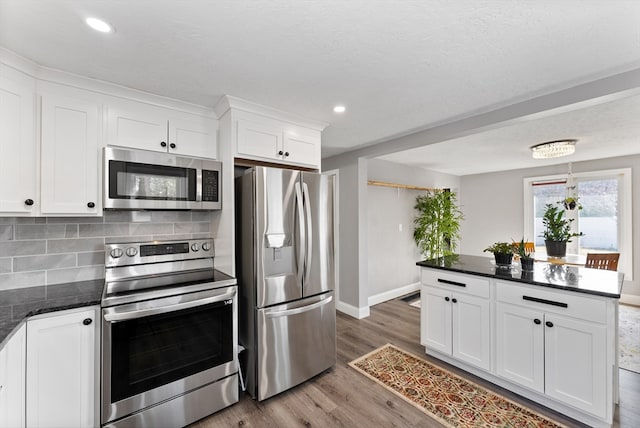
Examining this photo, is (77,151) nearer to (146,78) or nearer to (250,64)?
(146,78)

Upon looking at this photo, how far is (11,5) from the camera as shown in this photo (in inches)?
50.1

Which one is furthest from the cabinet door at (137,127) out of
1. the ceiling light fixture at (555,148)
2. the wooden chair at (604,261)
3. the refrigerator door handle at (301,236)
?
the wooden chair at (604,261)

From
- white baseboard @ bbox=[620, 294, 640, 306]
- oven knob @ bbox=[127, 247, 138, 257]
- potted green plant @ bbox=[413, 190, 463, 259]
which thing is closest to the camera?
oven knob @ bbox=[127, 247, 138, 257]

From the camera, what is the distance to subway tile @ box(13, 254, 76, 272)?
1943 mm

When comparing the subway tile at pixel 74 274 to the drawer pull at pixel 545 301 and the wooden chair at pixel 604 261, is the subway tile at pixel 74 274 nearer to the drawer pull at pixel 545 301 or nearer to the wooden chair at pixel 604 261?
the drawer pull at pixel 545 301

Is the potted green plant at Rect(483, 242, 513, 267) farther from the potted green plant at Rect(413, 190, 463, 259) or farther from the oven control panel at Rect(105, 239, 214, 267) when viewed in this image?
the oven control panel at Rect(105, 239, 214, 267)

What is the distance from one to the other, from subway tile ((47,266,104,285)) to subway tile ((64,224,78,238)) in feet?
0.84

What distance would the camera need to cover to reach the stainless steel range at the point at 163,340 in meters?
1.68

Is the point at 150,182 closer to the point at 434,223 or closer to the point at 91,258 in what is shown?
the point at 91,258

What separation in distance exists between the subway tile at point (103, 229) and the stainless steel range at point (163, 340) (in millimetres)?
220

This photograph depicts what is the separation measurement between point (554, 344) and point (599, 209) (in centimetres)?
431

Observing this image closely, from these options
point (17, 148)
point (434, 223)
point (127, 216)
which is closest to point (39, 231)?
point (127, 216)

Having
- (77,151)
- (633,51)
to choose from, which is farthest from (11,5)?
(633,51)

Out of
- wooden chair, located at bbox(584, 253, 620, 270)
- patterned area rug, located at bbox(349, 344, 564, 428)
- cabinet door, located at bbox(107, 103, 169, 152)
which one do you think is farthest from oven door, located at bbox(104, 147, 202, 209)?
wooden chair, located at bbox(584, 253, 620, 270)
